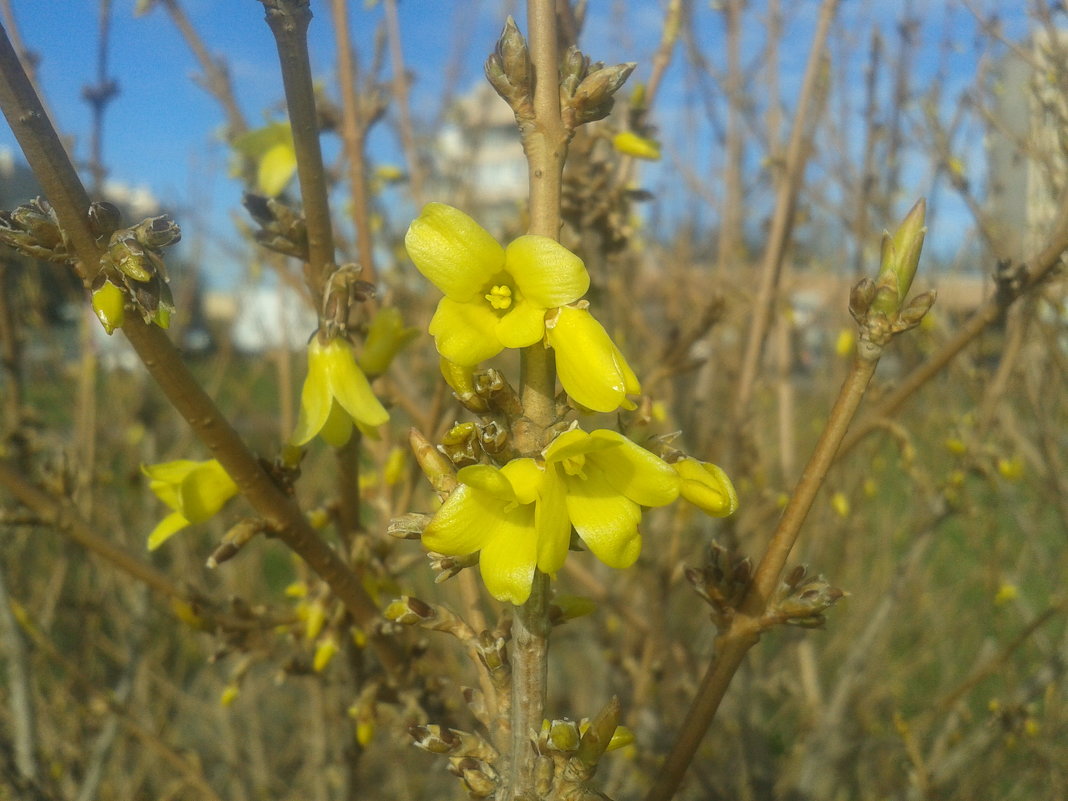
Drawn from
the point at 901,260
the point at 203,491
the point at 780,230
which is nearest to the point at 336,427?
the point at 203,491

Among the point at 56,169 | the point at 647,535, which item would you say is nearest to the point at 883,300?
the point at 56,169

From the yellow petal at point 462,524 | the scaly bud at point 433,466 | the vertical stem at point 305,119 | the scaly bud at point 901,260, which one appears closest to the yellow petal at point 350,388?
the vertical stem at point 305,119

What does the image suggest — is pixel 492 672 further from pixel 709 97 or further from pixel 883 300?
pixel 709 97

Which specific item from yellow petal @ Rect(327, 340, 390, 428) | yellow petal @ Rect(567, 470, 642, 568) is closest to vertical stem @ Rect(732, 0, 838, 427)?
yellow petal @ Rect(327, 340, 390, 428)

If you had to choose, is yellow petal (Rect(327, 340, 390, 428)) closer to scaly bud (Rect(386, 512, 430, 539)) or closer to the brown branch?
the brown branch

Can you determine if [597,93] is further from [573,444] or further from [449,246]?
[573,444]

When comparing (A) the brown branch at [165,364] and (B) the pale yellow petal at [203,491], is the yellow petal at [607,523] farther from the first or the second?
(B) the pale yellow petal at [203,491]
